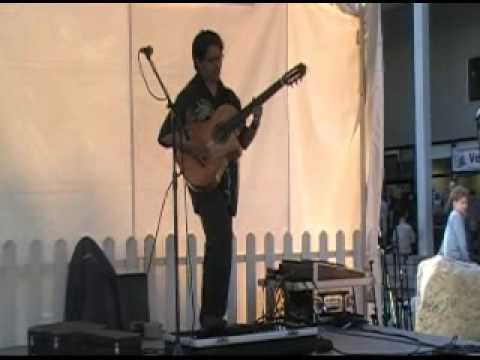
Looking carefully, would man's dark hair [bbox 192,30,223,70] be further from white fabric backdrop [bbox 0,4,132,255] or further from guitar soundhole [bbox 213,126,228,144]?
white fabric backdrop [bbox 0,4,132,255]

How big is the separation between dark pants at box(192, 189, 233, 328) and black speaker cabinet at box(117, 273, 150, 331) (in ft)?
1.94

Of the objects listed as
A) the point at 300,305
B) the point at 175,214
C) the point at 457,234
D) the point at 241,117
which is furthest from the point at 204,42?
the point at 457,234

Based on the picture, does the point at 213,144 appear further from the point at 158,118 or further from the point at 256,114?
the point at 158,118

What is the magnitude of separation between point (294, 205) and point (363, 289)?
0.78 meters

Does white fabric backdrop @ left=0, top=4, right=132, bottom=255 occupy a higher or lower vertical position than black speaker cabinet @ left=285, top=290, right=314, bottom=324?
higher

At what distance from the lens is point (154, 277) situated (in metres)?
5.08

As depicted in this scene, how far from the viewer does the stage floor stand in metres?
4.05

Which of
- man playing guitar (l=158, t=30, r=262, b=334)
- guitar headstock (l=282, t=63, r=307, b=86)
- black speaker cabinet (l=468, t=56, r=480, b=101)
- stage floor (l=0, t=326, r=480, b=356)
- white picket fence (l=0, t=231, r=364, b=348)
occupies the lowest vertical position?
stage floor (l=0, t=326, r=480, b=356)

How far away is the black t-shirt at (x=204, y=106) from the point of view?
438cm

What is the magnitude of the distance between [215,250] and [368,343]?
3.17ft

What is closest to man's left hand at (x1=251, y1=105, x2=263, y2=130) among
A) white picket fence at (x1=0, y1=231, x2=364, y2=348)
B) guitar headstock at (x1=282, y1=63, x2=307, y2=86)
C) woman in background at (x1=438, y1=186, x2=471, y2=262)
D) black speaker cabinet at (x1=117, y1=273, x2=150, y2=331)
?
guitar headstock at (x1=282, y1=63, x2=307, y2=86)

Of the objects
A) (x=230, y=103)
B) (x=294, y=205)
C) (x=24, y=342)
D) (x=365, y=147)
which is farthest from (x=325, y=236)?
(x=24, y=342)

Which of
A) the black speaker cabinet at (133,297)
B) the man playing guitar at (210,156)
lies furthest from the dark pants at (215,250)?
the black speaker cabinet at (133,297)

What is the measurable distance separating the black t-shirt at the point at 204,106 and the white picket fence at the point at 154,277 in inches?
28.6
